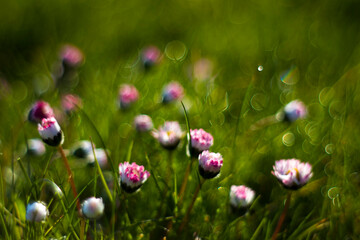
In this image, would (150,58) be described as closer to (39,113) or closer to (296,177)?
(39,113)

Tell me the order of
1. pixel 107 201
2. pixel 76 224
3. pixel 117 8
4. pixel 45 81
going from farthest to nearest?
pixel 117 8
pixel 45 81
pixel 107 201
pixel 76 224

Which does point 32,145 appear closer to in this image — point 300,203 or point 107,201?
point 107,201

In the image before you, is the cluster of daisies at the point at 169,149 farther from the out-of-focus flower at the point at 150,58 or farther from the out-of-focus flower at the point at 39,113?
the out-of-focus flower at the point at 150,58

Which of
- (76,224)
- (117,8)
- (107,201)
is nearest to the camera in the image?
(76,224)

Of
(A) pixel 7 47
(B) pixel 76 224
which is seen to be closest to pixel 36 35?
(A) pixel 7 47

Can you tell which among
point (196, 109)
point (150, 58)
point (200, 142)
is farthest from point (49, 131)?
point (150, 58)

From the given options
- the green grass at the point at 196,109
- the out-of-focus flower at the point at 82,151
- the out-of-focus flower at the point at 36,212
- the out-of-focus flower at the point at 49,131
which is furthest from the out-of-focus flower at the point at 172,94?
the out-of-focus flower at the point at 36,212
